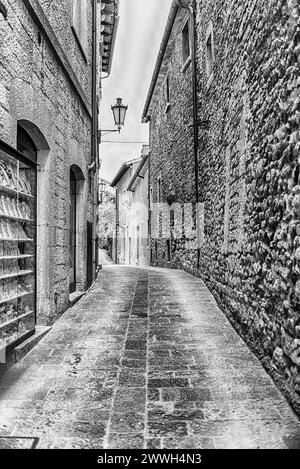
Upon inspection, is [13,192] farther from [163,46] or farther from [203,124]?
[163,46]

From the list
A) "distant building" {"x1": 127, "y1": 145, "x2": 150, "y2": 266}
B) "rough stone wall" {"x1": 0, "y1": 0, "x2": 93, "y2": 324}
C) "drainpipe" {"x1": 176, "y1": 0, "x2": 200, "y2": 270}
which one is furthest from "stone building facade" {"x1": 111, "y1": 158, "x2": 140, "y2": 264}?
"rough stone wall" {"x1": 0, "y1": 0, "x2": 93, "y2": 324}

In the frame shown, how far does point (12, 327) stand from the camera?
3.63m

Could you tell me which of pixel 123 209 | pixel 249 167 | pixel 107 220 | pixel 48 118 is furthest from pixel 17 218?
pixel 107 220

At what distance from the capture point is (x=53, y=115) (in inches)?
199

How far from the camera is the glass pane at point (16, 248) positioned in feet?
11.2

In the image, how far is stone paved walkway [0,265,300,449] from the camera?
243 cm

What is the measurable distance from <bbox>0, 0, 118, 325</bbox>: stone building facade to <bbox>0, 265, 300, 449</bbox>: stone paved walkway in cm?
86

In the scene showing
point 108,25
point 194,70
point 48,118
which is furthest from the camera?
point 108,25

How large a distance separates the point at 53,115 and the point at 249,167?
238 cm

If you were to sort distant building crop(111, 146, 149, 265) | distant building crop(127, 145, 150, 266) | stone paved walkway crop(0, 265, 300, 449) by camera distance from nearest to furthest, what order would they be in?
stone paved walkway crop(0, 265, 300, 449)
distant building crop(127, 145, 150, 266)
distant building crop(111, 146, 149, 265)

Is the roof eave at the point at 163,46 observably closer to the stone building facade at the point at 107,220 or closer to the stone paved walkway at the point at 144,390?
the stone paved walkway at the point at 144,390

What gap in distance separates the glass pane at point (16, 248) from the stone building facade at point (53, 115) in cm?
33

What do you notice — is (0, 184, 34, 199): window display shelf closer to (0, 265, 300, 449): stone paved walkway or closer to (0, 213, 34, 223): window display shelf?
(0, 213, 34, 223): window display shelf
